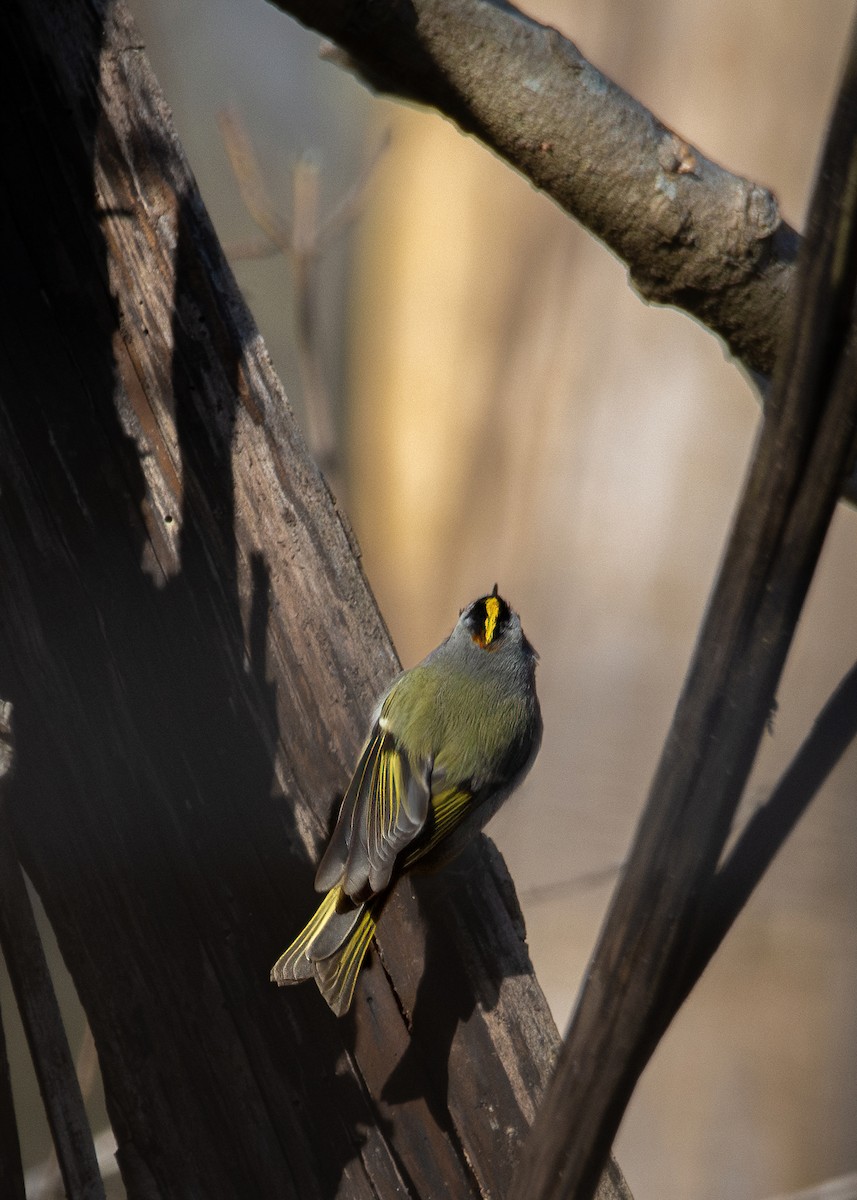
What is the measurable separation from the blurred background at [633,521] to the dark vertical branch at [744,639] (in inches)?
103

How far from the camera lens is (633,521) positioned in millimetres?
4352

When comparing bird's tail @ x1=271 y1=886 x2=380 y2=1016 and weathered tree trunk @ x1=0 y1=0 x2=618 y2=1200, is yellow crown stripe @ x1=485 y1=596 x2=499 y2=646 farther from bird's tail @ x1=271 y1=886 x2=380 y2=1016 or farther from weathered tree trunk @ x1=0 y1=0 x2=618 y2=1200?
bird's tail @ x1=271 y1=886 x2=380 y2=1016

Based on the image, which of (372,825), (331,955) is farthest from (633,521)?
(331,955)

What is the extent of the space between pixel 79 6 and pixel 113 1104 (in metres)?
1.19

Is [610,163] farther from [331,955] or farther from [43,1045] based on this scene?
[43,1045]

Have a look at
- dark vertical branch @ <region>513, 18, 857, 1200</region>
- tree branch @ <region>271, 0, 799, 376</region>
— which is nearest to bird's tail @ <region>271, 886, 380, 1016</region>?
dark vertical branch @ <region>513, 18, 857, 1200</region>

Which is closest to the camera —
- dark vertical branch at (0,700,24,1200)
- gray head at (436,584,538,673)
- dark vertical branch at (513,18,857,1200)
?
dark vertical branch at (513,18,857,1200)

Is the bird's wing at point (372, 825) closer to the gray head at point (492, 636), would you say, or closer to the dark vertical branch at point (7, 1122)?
the dark vertical branch at point (7, 1122)

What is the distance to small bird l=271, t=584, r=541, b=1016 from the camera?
1228 millimetres

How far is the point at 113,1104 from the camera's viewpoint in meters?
1.28

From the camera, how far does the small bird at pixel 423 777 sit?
4.03 feet

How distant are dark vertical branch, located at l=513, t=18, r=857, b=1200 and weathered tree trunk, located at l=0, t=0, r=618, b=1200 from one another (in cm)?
56

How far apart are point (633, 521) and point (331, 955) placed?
334 centimetres

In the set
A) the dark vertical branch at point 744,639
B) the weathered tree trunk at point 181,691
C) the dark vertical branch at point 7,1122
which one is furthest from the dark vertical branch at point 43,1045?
the dark vertical branch at point 744,639
